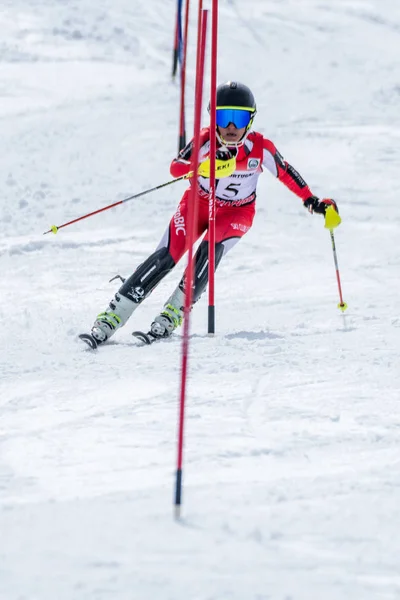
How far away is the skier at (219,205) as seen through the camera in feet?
19.5

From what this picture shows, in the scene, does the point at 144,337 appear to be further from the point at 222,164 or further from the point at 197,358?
the point at 222,164

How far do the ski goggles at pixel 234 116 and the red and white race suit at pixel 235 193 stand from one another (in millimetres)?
139

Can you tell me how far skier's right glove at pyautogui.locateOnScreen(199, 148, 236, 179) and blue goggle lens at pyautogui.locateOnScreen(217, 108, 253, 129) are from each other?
0.22 meters

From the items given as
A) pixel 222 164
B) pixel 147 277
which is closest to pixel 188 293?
pixel 147 277

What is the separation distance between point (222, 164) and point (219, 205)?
45 centimetres

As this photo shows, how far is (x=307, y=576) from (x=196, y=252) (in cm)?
346

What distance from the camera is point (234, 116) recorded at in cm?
593

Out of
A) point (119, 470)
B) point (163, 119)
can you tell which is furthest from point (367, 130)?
point (119, 470)

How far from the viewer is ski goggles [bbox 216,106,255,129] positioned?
591cm

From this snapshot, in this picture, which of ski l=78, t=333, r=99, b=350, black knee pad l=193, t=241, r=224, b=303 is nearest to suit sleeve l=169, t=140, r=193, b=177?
black knee pad l=193, t=241, r=224, b=303

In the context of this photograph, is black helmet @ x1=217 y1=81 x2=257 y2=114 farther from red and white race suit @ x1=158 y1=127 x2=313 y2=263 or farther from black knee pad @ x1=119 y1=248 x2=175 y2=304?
black knee pad @ x1=119 y1=248 x2=175 y2=304

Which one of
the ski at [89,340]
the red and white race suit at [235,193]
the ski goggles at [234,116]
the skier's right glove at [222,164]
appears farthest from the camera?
the red and white race suit at [235,193]

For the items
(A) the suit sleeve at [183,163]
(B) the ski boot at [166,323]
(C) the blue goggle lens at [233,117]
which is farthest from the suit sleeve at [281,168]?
(B) the ski boot at [166,323]

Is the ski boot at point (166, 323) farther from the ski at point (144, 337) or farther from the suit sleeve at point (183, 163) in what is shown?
the suit sleeve at point (183, 163)
